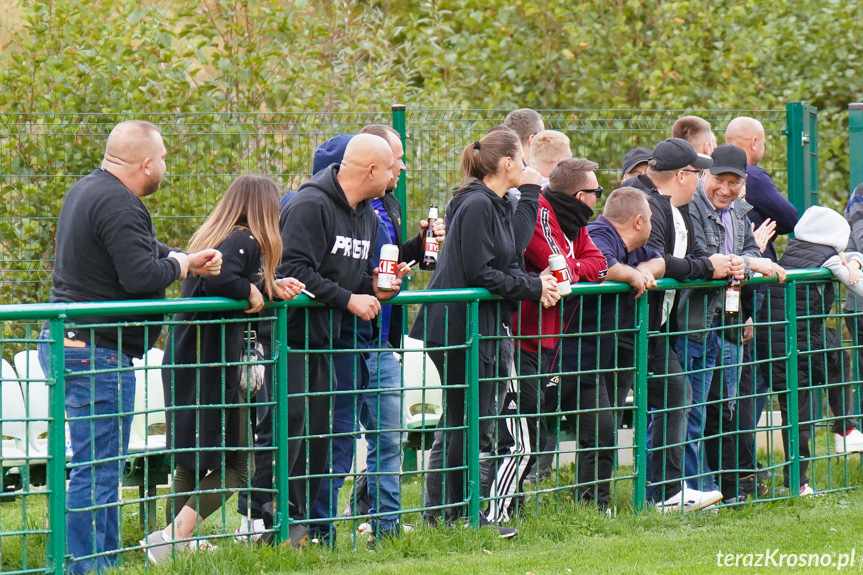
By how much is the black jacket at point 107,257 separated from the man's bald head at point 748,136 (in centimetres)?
437

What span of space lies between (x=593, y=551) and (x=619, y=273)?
1.45 m

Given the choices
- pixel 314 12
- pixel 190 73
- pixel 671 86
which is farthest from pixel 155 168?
pixel 314 12

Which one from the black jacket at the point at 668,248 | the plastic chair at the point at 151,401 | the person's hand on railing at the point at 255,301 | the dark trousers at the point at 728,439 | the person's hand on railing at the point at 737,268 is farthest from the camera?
the dark trousers at the point at 728,439

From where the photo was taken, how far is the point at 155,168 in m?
5.51

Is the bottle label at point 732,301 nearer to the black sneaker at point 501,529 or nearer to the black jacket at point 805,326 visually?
the black jacket at point 805,326

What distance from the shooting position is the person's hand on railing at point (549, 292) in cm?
600

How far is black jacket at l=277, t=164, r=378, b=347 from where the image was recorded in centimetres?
563

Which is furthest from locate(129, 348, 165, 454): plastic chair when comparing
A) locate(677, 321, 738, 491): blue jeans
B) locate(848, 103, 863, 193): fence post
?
locate(848, 103, 863, 193): fence post

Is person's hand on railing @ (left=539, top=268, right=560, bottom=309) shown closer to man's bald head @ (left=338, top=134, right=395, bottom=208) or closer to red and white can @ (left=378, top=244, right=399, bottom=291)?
red and white can @ (left=378, top=244, right=399, bottom=291)

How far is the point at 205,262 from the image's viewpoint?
5180 millimetres

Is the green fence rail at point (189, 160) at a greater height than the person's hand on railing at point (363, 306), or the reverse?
the green fence rail at point (189, 160)

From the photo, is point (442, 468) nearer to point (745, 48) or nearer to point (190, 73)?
point (190, 73)

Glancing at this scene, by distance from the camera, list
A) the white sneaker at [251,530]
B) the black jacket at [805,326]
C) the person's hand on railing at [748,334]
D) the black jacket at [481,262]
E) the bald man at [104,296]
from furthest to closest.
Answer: the black jacket at [805,326] → the person's hand on railing at [748,334] → the black jacket at [481,262] → the white sneaker at [251,530] → the bald man at [104,296]

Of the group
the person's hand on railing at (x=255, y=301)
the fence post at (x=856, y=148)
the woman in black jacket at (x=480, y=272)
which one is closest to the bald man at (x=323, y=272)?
the person's hand on railing at (x=255, y=301)
